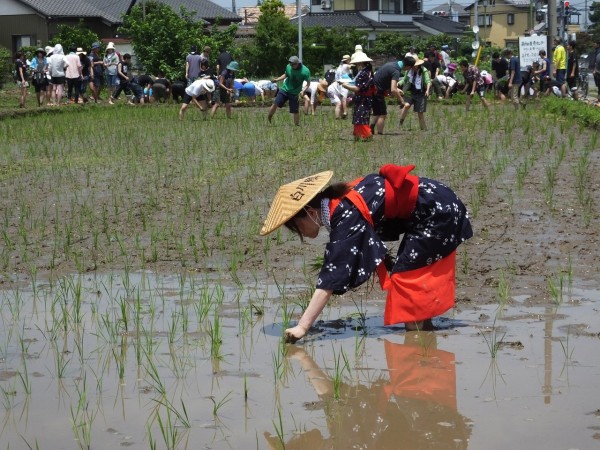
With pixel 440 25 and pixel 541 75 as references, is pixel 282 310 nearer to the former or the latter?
pixel 541 75

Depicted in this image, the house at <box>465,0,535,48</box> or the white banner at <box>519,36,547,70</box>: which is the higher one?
the house at <box>465,0,535,48</box>

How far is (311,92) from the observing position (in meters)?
21.0

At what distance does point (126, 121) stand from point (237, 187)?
328 inches

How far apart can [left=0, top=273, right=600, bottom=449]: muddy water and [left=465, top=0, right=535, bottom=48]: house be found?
233 ft

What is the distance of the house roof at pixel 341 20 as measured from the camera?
6022 centimetres

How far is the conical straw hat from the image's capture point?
186 inches

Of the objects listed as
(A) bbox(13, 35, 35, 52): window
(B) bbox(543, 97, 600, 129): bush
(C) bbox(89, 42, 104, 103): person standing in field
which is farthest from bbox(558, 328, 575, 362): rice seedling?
(A) bbox(13, 35, 35, 52): window

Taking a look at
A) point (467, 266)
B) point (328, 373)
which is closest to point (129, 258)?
point (467, 266)

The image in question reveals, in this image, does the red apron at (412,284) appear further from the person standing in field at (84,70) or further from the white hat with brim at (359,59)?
the person standing in field at (84,70)

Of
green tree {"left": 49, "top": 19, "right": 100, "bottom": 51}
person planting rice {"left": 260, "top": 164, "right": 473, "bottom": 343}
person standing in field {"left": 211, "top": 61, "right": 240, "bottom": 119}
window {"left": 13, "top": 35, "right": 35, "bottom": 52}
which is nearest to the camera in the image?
person planting rice {"left": 260, "top": 164, "right": 473, "bottom": 343}

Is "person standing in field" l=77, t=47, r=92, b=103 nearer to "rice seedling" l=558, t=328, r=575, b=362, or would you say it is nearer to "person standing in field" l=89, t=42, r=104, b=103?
"person standing in field" l=89, t=42, r=104, b=103

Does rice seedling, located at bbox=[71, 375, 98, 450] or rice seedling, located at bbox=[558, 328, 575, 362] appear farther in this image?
rice seedling, located at bbox=[558, 328, 575, 362]

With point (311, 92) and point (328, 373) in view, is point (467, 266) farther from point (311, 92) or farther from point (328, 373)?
point (311, 92)

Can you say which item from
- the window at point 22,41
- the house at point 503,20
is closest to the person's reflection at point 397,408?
the window at point 22,41
